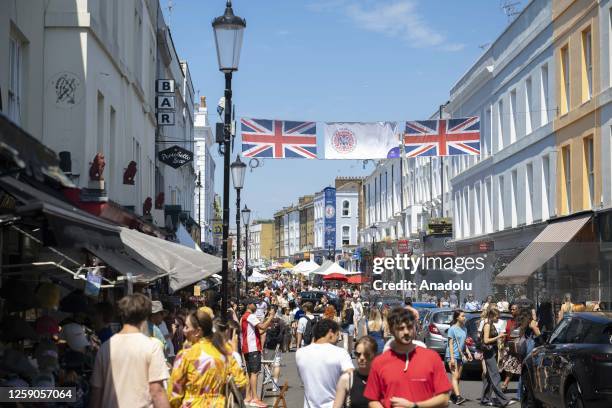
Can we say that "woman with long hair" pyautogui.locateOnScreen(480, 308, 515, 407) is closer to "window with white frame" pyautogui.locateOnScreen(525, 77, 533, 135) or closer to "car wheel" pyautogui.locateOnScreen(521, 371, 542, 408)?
"car wheel" pyautogui.locateOnScreen(521, 371, 542, 408)

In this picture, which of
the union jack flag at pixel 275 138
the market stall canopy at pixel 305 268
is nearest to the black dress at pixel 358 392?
the union jack flag at pixel 275 138

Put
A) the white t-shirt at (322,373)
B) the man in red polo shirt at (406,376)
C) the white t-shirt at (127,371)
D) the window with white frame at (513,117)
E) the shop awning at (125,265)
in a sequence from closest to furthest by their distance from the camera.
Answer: the man in red polo shirt at (406,376) → the white t-shirt at (127,371) → the white t-shirt at (322,373) → the shop awning at (125,265) → the window with white frame at (513,117)

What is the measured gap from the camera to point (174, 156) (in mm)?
30359

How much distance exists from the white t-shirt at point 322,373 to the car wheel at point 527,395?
655 cm

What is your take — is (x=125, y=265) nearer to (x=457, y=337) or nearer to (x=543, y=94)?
(x=457, y=337)

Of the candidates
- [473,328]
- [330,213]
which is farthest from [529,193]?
[330,213]

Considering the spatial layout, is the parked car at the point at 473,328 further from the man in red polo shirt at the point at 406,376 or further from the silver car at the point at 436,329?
the man in red polo shirt at the point at 406,376

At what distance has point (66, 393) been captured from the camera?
8.14 m

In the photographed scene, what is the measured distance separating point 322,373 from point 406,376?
186 cm

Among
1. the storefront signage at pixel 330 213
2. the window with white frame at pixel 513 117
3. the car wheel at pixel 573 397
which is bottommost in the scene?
the car wheel at pixel 573 397

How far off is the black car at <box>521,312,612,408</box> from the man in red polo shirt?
5.46 m

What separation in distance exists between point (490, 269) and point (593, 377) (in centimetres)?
2177

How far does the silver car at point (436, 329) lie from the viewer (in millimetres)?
22609

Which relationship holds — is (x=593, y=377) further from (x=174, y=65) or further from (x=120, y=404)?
(x=174, y=65)
